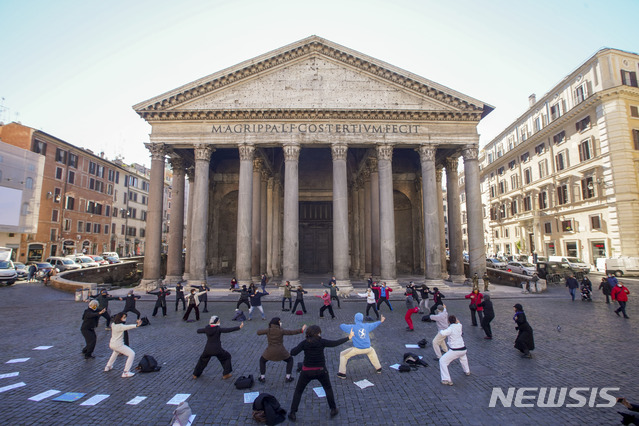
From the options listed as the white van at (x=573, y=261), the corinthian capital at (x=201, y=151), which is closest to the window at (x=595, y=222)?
the white van at (x=573, y=261)

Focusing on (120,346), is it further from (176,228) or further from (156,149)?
(176,228)

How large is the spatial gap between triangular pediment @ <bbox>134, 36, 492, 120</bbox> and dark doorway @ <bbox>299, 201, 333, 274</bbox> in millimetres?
11279

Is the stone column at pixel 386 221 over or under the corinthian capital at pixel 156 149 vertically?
under

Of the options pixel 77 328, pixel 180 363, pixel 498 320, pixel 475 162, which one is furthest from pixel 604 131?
pixel 77 328

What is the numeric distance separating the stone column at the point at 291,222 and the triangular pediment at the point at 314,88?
129 inches

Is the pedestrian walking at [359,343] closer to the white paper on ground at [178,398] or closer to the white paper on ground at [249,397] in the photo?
the white paper on ground at [249,397]

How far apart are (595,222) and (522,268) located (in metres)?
8.66

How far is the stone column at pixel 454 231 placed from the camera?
20969 mm

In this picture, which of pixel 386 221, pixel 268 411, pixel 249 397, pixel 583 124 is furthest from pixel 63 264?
pixel 583 124

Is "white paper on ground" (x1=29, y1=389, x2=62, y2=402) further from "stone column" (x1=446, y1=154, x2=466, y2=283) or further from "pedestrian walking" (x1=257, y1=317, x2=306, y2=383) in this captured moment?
"stone column" (x1=446, y1=154, x2=466, y2=283)

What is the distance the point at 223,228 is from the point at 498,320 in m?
22.6

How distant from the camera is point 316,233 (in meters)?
29.0

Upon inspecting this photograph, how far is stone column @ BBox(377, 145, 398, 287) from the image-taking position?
18375mm

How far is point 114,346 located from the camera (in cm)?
630
